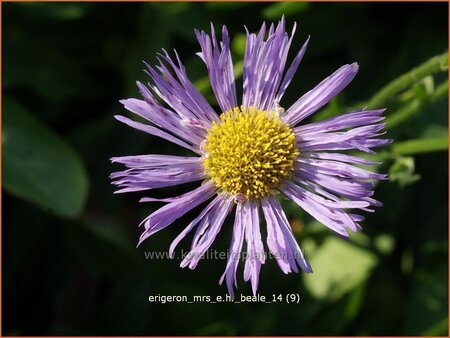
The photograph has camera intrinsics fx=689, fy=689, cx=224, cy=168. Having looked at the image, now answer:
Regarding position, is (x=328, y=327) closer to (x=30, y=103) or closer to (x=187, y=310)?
(x=187, y=310)

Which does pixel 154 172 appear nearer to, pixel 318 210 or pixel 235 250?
pixel 235 250

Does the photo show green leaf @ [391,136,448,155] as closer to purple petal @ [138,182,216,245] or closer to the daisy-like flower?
the daisy-like flower

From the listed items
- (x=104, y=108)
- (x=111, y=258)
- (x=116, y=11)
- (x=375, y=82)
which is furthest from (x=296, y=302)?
(x=116, y=11)

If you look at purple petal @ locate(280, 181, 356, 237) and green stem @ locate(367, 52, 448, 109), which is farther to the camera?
green stem @ locate(367, 52, 448, 109)

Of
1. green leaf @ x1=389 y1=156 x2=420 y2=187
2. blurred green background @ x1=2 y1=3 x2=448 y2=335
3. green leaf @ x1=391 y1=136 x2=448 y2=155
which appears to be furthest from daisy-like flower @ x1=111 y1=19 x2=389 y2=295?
blurred green background @ x1=2 y1=3 x2=448 y2=335

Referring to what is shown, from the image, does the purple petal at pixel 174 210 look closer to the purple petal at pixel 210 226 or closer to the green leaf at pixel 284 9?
the purple petal at pixel 210 226

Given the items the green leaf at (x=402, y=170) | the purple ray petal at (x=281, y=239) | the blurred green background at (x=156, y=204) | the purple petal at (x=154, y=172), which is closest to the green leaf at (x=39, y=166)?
the blurred green background at (x=156, y=204)

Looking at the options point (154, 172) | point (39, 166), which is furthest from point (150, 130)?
point (39, 166)
